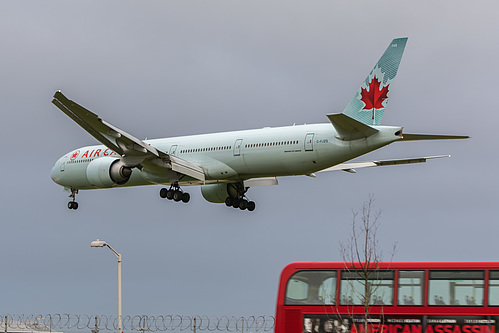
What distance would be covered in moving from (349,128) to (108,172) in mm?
15569

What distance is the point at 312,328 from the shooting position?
2698 centimetres

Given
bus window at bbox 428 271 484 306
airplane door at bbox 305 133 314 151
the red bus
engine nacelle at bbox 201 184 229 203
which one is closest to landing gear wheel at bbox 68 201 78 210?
engine nacelle at bbox 201 184 229 203

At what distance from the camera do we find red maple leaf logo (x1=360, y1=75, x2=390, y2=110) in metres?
46.3

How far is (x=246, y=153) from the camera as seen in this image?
48.5 meters

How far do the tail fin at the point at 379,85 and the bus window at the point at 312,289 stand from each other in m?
20.0

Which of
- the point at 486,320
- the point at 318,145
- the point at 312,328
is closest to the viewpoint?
the point at 486,320

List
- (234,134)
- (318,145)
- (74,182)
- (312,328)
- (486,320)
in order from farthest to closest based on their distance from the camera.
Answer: (74,182), (234,134), (318,145), (312,328), (486,320)

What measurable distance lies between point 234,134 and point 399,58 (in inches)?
392

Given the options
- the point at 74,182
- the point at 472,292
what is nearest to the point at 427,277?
the point at 472,292

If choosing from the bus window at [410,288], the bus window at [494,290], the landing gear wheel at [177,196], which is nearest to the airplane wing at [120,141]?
the landing gear wheel at [177,196]

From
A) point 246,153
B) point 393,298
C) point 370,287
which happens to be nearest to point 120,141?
point 246,153

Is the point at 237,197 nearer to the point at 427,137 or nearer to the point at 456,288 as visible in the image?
the point at 427,137

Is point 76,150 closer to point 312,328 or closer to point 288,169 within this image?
point 288,169

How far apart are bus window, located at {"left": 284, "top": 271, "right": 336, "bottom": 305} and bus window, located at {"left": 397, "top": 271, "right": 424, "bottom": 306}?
6.62 feet
